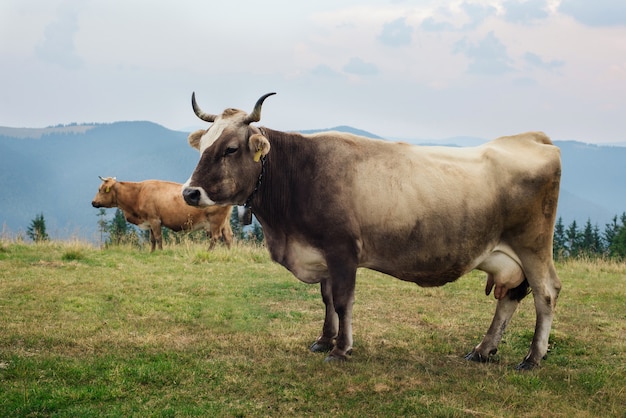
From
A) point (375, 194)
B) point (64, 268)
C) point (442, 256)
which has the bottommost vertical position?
point (64, 268)

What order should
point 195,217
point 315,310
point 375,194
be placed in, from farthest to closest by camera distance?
point 195,217 → point 315,310 → point 375,194

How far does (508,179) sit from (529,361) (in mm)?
2047

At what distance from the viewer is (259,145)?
6.55 metres

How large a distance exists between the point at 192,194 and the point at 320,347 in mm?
2401

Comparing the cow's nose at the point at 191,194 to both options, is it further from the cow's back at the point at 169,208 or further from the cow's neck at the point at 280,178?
the cow's back at the point at 169,208

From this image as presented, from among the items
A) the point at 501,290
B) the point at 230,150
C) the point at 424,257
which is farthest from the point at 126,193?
the point at 501,290

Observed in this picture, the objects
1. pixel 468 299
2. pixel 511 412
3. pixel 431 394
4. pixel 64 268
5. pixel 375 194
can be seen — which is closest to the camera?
pixel 511 412

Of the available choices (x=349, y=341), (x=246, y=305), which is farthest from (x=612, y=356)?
(x=246, y=305)

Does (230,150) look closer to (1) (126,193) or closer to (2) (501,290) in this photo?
(2) (501,290)

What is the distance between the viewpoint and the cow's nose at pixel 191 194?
6.47 metres

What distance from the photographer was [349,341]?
22.9 feet

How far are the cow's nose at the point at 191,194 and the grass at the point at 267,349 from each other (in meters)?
1.71

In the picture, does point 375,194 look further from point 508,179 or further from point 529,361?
point 529,361

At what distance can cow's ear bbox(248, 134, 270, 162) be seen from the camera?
21.4ft
